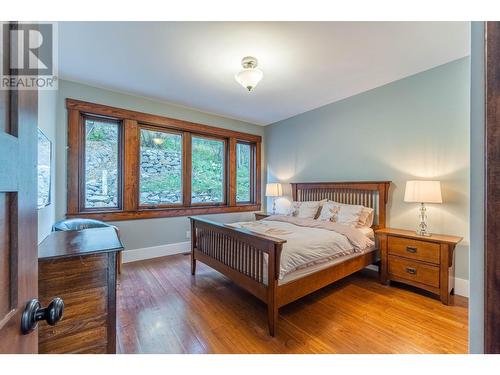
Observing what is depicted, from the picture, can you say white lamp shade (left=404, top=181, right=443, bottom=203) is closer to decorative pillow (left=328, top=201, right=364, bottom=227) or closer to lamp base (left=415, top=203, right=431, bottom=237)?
lamp base (left=415, top=203, right=431, bottom=237)

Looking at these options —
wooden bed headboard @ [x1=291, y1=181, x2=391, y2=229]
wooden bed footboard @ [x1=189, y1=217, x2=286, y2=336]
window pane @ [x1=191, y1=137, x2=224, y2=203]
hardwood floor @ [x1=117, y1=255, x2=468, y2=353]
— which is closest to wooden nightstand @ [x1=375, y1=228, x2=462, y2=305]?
hardwood floor @ [x1=117, y1=255, x2=468, y2=353]

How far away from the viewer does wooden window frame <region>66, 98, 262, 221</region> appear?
310 centimetres

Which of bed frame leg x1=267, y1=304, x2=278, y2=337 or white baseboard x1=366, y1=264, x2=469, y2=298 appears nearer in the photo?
bed frame leg x1=267, y1=304, x2=278, y2=337

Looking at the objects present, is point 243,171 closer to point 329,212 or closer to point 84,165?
point 329,212

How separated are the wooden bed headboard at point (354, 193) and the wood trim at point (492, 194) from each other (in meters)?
2.91

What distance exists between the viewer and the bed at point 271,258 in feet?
6.20

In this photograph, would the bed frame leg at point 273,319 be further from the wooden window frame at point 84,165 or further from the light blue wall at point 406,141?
the wooden window frame at point 84,165

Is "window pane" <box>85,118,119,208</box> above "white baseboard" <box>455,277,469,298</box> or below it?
above

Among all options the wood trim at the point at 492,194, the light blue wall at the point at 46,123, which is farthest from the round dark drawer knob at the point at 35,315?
the light blue wall at the point at 46,123

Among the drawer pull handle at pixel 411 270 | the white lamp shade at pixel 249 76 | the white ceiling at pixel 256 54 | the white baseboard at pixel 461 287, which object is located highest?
the white ceiling at pixel 256 54

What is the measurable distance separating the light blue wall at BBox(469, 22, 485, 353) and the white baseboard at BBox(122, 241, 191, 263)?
3889mm

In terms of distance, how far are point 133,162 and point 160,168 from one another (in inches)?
18.1
